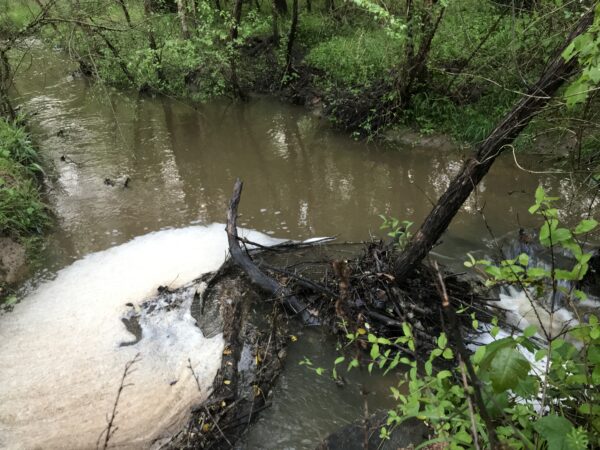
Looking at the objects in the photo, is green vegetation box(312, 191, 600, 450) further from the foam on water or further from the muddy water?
the foam on water

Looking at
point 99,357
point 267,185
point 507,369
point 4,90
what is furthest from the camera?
point 4,90

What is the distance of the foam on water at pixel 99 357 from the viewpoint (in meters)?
3.61

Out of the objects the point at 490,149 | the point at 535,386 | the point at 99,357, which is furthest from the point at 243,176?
the point at 535,386

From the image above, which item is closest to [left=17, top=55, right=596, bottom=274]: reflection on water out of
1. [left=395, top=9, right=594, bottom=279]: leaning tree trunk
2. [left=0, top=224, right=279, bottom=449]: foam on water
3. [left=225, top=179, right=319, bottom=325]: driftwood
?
[left=0, top=224, right=279, bottom=449]: foam on water

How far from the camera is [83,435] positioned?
139 inches

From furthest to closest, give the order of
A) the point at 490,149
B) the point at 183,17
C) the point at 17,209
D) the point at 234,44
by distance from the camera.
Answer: the point at 234,44, the point at 183,17, the point at 17,209, the point at 490,149

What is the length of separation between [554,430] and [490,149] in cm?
245

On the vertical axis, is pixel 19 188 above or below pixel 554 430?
below

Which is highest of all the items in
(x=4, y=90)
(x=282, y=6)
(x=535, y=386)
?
(x=535, y=386)

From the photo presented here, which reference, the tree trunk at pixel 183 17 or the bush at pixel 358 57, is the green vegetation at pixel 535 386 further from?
the tree trunk at pixel 183 17

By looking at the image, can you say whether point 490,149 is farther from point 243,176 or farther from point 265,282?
point 243,176

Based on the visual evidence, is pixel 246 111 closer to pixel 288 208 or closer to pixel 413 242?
pixel 288 208

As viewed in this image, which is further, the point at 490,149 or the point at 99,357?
the point at 99,357

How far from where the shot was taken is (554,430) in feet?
4.64
